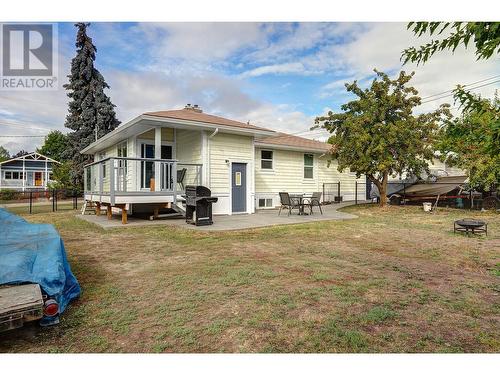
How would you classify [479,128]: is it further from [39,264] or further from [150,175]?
[150,175]

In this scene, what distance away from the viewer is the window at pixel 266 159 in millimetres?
14789

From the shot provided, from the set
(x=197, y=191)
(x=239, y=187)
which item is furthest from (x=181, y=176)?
(x=197, y=191)

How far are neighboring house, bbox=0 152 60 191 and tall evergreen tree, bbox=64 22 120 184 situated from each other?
14.3 metres

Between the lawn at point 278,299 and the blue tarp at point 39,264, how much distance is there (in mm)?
231

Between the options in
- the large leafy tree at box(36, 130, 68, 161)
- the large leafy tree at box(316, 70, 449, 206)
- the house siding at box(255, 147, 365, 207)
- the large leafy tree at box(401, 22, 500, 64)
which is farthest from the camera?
the large leafy tree at box(36, 130, 68, 161)

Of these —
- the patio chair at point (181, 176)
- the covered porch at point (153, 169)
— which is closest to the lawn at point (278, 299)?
the covered porch at point (153, 169)

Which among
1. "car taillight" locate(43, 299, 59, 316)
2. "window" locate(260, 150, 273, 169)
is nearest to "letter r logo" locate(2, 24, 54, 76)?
"car taillight" locate(43, 299, 59, 316)

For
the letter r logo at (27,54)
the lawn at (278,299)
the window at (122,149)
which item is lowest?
the lawn at (278,299)

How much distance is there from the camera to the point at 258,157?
14641 millimetres

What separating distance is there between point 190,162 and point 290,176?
601 cm

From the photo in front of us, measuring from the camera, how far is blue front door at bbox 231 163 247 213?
468 inches

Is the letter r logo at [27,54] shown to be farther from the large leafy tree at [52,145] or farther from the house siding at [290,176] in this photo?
the large leafy tree at [52,145]

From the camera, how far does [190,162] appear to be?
11844mm

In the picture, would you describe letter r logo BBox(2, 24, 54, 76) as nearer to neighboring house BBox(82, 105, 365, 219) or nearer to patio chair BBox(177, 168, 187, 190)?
neighboring house BBox(82, 105, 365, 219)
